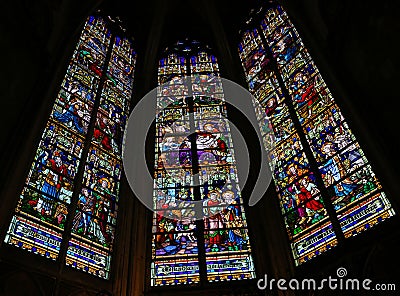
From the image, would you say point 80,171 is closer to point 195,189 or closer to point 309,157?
point 195,189

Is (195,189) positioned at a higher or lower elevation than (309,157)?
higher

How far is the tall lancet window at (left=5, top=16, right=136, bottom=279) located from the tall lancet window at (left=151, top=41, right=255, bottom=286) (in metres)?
0.75

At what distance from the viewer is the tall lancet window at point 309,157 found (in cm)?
532

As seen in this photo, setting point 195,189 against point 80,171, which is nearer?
point 80,171

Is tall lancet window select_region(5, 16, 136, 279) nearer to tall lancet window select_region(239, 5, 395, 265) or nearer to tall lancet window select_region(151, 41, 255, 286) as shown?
tall lancet window select_region(151, 41, 255, 286)

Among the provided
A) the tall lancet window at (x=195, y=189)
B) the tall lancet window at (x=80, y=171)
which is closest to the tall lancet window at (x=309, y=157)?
the tall lancet window at (x=195, y=189)

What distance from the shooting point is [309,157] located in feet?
20.7

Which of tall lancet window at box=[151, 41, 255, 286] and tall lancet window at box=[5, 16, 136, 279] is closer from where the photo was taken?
tall lancet window at box=[5, 16, 136, 279]

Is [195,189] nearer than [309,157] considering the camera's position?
No

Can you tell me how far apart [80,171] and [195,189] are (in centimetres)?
182

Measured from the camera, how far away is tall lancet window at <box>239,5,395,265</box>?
532cm

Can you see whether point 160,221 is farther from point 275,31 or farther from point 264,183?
point 275,31

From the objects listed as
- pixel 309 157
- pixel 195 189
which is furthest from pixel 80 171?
pixel 309 157

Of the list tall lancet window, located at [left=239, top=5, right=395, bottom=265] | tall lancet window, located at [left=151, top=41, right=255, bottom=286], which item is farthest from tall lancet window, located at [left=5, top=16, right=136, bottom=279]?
tall lancet window, located at [left=239, top=5, right=395, bottom=265]
